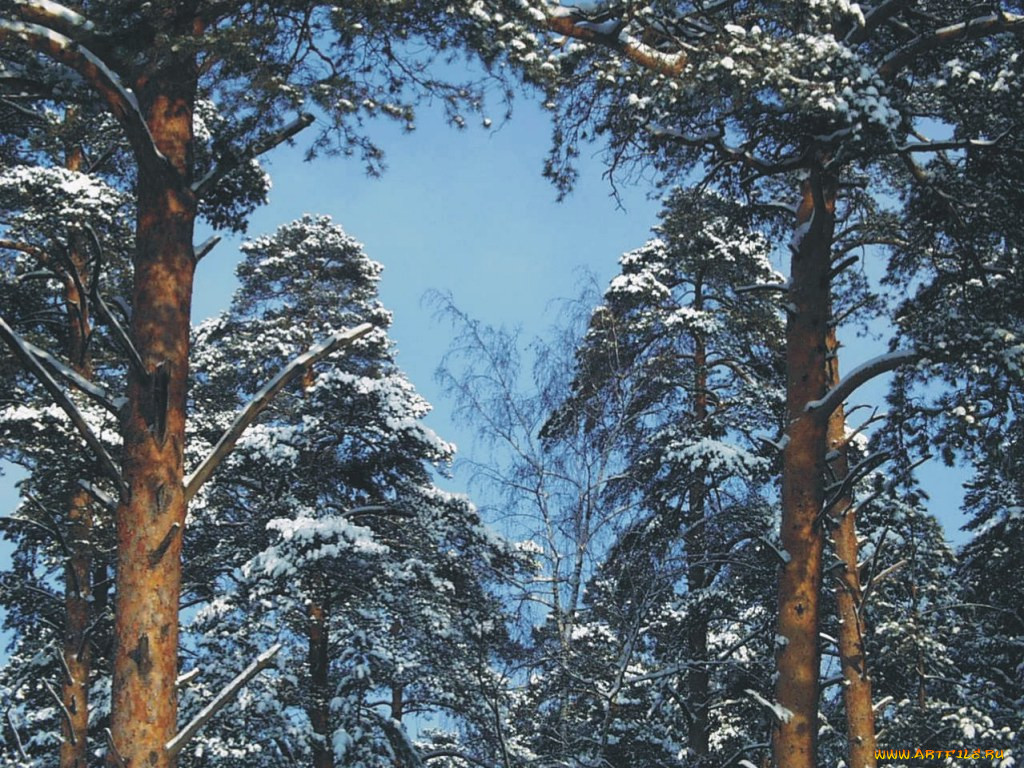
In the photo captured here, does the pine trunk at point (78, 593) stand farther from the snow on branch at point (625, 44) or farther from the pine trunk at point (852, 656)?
the pine trunk at point (852, 656)

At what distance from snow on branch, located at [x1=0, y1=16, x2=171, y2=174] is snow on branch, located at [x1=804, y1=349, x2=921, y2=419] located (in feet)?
18.6

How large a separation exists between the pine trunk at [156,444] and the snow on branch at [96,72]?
0.28 ft

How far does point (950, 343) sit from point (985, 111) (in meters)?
1.96

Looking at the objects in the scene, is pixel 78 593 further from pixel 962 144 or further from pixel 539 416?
pixel 962 144

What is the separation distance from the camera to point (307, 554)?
1619cm

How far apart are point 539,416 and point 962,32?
5.49 meters

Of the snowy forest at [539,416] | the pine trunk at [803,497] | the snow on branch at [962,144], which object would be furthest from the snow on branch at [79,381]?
the snow on branch at [962,144]

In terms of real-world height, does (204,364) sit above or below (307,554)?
above

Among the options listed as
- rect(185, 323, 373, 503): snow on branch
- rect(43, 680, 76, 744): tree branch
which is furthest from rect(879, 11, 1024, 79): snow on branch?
rect(43, 680, 76, 744): tree branch

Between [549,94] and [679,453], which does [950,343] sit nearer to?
[549,94]

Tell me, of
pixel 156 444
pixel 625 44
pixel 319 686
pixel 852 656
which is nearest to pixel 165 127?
pixel 156 444

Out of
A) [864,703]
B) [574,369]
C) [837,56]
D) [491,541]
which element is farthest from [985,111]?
[491,541]

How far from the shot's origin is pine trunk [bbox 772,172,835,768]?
8070 millimetres

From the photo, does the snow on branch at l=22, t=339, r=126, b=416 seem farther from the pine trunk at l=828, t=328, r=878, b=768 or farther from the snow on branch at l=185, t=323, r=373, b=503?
the pine trunk at l=828, t=328, r=878, b=768
